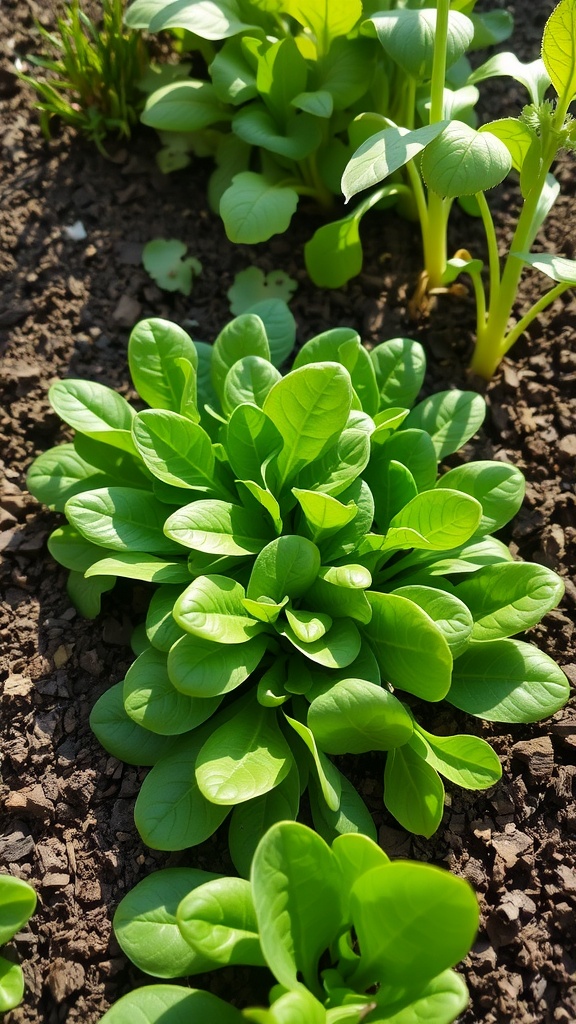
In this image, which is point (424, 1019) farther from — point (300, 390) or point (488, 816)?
point (300, 390)

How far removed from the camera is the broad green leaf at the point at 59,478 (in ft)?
5.90

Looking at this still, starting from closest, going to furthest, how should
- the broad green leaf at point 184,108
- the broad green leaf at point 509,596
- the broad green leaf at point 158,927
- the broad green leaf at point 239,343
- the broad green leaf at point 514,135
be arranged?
the broad green leaf at point 158,927 → the broad green leaf at point 509,596 → the broad green leaf at point 514,135 → the broad green leaf at point 239,343 → the broad green leaf at point 184,108

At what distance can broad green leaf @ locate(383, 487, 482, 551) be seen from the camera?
152 cm

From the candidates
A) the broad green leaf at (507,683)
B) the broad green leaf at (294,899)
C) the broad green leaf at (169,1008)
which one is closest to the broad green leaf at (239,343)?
the broad green leaf at (507,683)

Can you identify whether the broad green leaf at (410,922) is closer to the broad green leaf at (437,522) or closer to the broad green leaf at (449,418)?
the broad green leaf at (437,522)

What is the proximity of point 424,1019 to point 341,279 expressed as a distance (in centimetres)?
174

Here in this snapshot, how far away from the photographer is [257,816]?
1.50m

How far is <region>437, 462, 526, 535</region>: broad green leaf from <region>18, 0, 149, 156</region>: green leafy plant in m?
1.58

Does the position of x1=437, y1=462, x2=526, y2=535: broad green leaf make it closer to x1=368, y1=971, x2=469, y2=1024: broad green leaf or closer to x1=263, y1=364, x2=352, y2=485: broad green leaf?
x1=263, y1=364, x2=352, y2=485: broad green leaf

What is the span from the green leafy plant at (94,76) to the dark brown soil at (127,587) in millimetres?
82

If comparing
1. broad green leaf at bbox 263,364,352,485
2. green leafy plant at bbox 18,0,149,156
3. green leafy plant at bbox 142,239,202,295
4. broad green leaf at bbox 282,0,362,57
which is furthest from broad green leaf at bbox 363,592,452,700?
green leafy plant at bbox 18,0,149,156

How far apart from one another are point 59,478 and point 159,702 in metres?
0.61

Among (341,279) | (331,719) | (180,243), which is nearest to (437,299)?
(341,279)

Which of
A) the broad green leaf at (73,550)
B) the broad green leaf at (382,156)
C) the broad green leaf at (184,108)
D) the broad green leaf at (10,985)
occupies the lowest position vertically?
the broad green leaf at (10,985)
